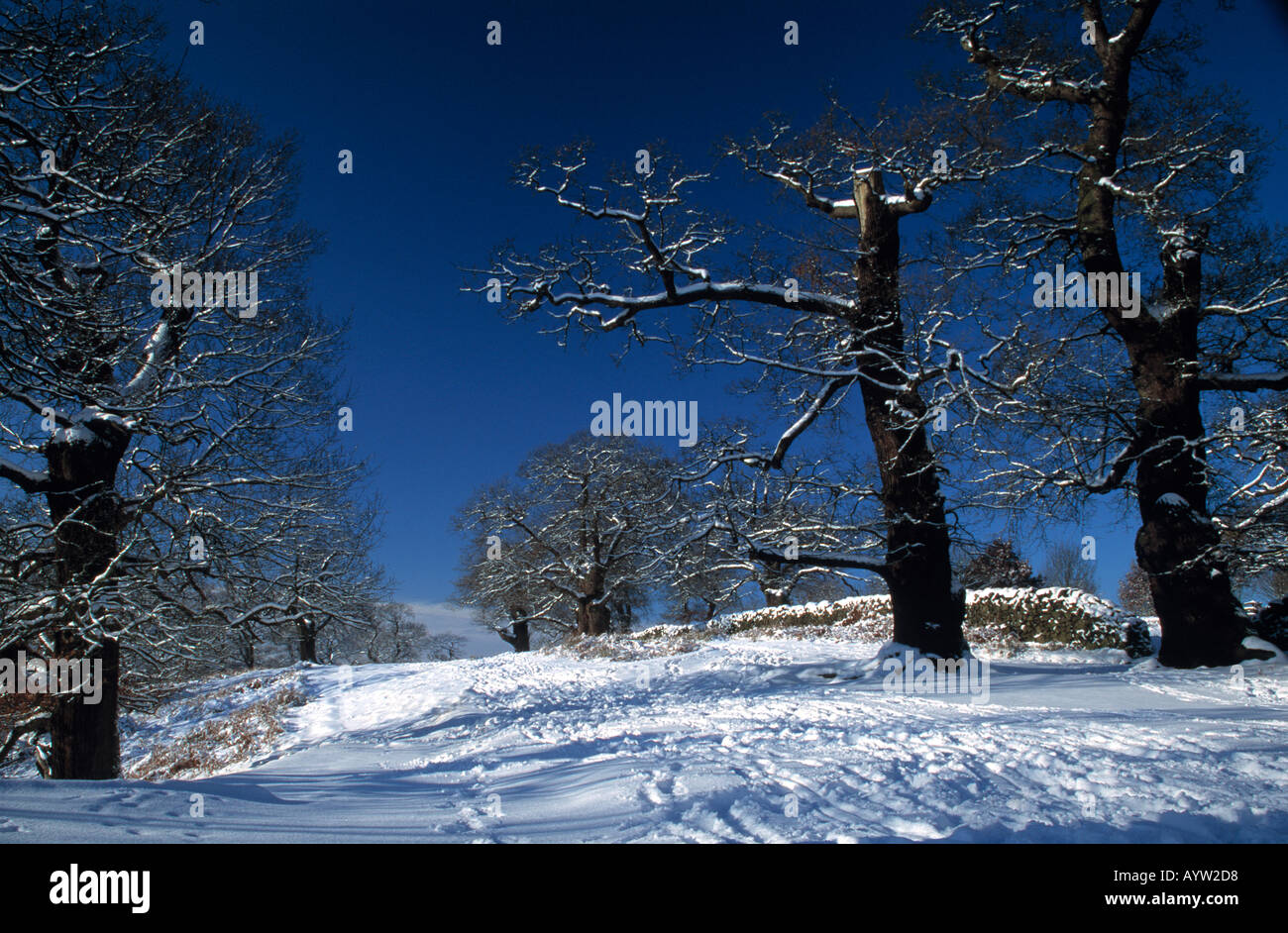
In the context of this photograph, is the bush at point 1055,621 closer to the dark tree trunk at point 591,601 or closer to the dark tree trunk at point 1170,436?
the dark tree trunk at point 1170,436

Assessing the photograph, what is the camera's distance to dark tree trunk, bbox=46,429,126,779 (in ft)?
24.5

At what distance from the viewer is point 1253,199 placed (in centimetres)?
1015

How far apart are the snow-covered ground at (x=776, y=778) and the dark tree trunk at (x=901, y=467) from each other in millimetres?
1201

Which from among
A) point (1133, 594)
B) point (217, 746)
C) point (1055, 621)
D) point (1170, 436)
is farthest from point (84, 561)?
point (1133, 594)

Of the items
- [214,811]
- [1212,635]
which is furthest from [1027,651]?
[214,811]

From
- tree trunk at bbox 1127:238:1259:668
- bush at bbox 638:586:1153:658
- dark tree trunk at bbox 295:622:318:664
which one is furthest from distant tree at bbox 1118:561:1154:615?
dark tree trunk at bbox 295:622:318:664

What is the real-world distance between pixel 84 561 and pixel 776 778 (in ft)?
27.1

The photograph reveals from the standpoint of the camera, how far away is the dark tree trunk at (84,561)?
7.46 meters

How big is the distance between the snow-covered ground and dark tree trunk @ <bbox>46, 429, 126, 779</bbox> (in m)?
Answer: 2.23

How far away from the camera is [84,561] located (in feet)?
24.9

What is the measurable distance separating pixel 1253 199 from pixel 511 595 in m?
27.7

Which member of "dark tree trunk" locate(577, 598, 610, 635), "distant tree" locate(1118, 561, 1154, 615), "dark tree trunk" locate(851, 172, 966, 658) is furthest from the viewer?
"distant tree" locate(1118, 561, 1154, 615)

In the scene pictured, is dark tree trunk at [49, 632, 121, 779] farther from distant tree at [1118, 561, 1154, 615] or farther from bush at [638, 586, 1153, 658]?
distant tree at [1118, 561, 1154, 615]

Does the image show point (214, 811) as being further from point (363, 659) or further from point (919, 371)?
point (363, 659)
